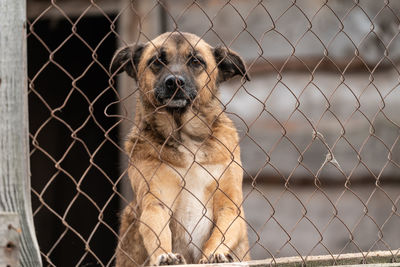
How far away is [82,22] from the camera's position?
8766mm

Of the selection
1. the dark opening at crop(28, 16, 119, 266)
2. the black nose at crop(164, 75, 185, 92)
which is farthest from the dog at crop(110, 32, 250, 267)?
the dark opening at crop(28, 16, 119, 266)

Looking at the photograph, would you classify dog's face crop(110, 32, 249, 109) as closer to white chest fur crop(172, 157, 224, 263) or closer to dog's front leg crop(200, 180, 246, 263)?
white chest fur crop(172, 157, 224, 263)

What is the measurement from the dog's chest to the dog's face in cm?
42

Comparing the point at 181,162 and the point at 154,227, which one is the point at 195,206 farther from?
the point at 154,227

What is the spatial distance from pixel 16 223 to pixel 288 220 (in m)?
4.13

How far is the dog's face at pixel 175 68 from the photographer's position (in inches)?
150

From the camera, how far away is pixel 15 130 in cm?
219

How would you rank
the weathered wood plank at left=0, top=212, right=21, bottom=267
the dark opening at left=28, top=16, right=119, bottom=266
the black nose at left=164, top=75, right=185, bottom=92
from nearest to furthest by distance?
the weathered wood plank at left=0, top=212, right=21, bottom=267
the black nose at left=164, top=75, right=185, bottom=92
the dark opening at left=28, top=16, right=119, bottom=266

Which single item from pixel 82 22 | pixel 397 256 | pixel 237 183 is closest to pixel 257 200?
pixel 237 183

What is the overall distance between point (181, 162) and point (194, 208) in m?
0.29

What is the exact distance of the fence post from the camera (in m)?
2.16

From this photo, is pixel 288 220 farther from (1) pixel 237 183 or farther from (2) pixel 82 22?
(2) pixel 82 22

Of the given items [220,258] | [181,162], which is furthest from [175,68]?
[220,258]

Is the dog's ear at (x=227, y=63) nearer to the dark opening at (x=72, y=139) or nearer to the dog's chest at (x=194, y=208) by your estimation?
the dog's chest at (x=194, y=208)
